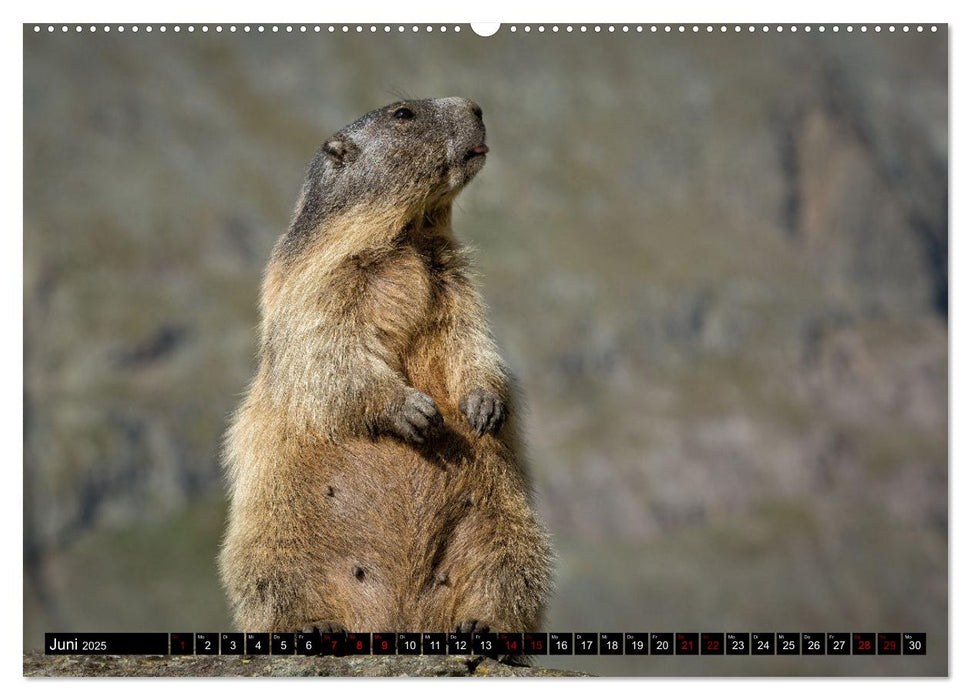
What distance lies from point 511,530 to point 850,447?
110 metres

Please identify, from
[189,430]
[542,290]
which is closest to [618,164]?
[542,290]

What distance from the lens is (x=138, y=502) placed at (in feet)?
365

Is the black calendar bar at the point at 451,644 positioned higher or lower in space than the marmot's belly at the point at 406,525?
lower

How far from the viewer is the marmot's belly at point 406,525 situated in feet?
29.7

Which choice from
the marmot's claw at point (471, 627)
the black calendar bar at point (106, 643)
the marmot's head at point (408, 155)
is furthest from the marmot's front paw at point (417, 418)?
the black calendar bar at point (106, 643)

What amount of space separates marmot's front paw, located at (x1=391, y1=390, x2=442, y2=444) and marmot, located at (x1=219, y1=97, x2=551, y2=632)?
0.01 meters

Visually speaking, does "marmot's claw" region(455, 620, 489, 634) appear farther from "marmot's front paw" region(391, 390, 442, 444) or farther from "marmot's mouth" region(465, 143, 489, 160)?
"marmot's mouth" region(465, 143, 489, 160)

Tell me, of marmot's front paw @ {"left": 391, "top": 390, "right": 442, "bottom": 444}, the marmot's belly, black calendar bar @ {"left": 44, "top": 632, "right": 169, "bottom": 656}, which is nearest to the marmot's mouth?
marmot's front paw @ {"left": 391, "top": 390, "right": 442, "bottom": 444}

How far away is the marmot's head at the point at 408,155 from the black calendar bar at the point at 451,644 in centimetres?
321

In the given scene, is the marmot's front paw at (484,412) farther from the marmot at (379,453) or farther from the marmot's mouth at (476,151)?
the marmot's mouth at (476,151)

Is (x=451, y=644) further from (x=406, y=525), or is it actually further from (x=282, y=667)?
(x=282, y=667)

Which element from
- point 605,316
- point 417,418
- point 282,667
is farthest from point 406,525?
point 605,316

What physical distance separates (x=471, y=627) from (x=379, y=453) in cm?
132

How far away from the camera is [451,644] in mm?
8875
